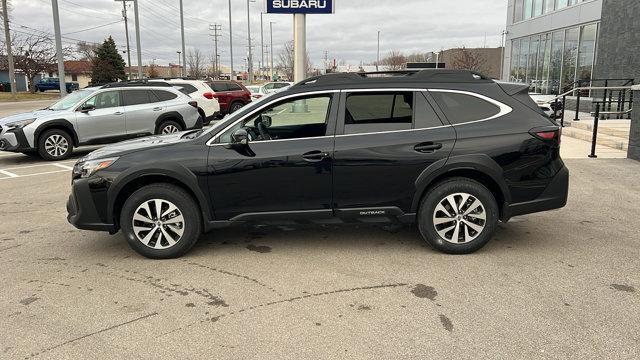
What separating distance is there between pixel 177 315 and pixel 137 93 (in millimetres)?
9905

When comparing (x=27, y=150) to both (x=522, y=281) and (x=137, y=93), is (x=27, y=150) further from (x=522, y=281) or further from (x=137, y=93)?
(x=522, y=281)

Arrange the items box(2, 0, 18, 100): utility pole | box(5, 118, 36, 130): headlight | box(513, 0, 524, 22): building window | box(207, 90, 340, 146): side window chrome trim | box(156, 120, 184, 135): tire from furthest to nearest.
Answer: box(2, 0, 18, 100): utility pole
box(513, 0, 524, 22): building window
box(156, 120, 184, 135): tire
box(5, 118, 36, 130): headlight
box(207, 90, 340, 146): side window chrome trim

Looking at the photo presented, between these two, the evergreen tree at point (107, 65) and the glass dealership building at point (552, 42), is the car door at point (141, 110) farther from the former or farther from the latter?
the evergreen tree at point (107, 65)

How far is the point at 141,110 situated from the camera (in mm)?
12344

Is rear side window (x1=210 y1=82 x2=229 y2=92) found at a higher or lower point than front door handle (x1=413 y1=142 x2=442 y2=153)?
higher

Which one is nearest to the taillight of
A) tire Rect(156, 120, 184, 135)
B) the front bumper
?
the front bumper

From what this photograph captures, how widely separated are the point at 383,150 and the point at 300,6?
469 inches

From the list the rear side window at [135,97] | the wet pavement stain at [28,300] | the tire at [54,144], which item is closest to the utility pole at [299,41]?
the rear side window at [135,97]

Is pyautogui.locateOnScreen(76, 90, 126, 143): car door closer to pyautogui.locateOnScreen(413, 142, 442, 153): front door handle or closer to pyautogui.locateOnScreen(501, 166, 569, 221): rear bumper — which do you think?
pyautogui.locateOnScreen(413, 142, 442, 153): front door handle

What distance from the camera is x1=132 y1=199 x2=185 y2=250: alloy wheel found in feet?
15.8

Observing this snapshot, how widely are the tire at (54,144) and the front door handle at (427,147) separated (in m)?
9.49

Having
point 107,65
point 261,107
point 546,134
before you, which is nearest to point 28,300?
point 261,107

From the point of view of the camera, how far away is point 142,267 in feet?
15.6

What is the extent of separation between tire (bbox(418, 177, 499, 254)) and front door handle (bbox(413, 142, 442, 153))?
34 centimetres
